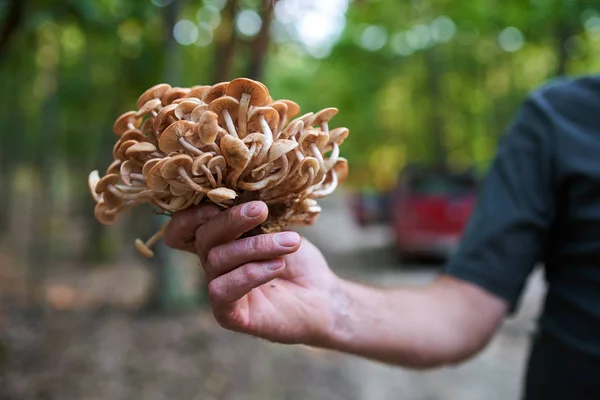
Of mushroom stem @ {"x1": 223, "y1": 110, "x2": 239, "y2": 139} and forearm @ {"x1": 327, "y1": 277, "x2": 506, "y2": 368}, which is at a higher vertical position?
mushroom stem @ {"x1": 223, "y1": 110, "x2": 239, "y2": 139}

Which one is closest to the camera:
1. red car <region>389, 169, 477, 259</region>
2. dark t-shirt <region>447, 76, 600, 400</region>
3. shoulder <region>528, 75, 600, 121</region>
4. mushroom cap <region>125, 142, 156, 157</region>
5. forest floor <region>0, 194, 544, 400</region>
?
mushroom cap <region>125, 142, 156, 157</region>

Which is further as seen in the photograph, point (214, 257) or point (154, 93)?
point (154, 93)

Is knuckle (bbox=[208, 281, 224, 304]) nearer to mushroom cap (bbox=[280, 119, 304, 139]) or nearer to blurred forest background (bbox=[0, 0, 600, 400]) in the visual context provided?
mushroom cap (bbox=[280, 119, 304, 139])

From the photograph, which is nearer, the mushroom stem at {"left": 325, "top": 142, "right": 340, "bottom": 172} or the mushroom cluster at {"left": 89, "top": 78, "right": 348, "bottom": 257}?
the mushroom cluster at {"left": 89, "top": 78, "right": 348, "bottom": 257}

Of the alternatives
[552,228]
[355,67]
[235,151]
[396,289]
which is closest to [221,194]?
[235,151]

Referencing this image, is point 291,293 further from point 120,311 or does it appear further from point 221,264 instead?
point 120,311

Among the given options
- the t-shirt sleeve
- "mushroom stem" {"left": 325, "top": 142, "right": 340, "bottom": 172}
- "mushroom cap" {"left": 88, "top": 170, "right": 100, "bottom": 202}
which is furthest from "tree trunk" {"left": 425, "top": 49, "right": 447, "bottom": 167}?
"mushroom cap" {"left": 88, "top": 170, "right": 100, "bottom": 202}

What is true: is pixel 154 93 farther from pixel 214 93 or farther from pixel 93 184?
pixel 93 184
